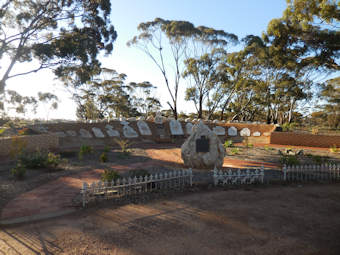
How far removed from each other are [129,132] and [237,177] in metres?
12.7

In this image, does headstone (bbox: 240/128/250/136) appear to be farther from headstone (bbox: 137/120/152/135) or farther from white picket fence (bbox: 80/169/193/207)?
white picket fence (bbox: 80/169/193/207)

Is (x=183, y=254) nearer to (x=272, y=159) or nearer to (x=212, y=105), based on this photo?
(x=272, y=159)

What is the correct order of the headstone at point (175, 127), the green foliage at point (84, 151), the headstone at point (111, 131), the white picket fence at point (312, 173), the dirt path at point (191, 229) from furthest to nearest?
the headstone at point (175, 127) → the headstone at point (111, 131) → the green foliage at point (84, 151) → the white picket fence at point (312, 173) → the dirt path at point (191, 229)

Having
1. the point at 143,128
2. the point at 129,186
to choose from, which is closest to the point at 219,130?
the point at 143,128

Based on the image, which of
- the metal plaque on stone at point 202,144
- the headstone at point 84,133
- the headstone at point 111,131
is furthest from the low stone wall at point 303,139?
the headstone at point 84,133

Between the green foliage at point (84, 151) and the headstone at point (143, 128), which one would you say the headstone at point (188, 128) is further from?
the green foliage at point (84, 151)

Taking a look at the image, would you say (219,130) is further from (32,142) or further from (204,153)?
(32,142)

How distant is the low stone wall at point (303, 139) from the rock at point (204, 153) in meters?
11.5

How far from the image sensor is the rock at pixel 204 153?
881 cm

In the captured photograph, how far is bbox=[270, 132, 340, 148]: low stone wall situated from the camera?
16859 millimetres

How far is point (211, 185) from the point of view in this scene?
6.77 m

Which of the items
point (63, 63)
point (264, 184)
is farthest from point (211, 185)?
point (63, 63)

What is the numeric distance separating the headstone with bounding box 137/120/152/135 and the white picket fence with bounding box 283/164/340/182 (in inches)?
506

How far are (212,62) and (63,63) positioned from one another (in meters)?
17.6
